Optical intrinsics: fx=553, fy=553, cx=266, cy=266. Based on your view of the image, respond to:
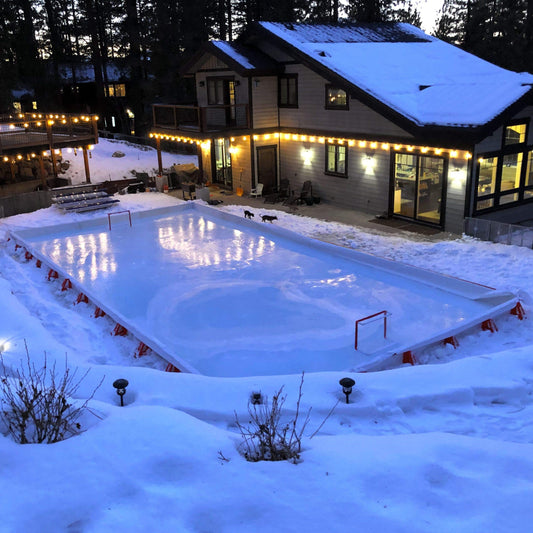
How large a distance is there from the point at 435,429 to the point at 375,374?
1.58 meters

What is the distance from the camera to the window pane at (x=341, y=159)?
19.9m

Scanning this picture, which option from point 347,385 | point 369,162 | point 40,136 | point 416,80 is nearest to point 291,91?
point 416,80

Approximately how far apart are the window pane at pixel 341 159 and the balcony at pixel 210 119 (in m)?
4.05

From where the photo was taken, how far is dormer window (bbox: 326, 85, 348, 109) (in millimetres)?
19250

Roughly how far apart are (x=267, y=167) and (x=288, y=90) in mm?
3142

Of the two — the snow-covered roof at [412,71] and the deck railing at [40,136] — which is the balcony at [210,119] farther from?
the snow-covered roof at [412,71]

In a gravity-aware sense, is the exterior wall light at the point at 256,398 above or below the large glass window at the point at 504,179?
below

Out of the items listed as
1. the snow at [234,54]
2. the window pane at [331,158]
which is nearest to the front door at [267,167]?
the window pane at [331,158]

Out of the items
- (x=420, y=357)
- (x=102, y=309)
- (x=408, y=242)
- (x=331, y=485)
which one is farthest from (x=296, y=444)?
(x=408, y=242)

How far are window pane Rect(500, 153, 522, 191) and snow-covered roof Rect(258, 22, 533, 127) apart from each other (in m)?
1.92

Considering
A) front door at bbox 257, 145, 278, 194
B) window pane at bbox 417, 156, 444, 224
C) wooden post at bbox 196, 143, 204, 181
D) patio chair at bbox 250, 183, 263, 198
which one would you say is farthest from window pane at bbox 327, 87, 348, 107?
wooden post at bbox 196, 143, 204, 181

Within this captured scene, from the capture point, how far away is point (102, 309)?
1112 centimetres

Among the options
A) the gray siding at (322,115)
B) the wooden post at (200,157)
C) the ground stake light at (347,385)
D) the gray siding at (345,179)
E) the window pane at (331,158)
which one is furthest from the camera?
the wooden post at (200,157)

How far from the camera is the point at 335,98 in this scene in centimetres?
1966
